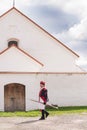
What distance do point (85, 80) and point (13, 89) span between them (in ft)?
16.4

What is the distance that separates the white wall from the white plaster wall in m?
2.95

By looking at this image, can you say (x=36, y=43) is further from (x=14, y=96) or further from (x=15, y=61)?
(x=14, y=96)

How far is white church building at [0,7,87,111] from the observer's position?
82.2 feet

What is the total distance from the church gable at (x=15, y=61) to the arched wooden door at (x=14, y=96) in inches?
41.8

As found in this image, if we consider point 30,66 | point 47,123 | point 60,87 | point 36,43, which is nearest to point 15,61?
point 30,66

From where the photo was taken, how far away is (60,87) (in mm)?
26500

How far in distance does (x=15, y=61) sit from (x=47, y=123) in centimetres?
960

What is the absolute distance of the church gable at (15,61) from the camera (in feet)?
83.1

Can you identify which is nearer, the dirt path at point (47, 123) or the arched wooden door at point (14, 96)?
the dirt path at point (47, 123)

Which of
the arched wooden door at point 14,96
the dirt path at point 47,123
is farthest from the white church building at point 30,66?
the dirt path at point 47,123

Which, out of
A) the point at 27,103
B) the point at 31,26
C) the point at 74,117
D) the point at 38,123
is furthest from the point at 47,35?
the point at 38,123

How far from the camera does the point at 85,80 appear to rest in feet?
88.5

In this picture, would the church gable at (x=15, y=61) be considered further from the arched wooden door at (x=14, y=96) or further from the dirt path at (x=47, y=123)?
the dirt path at (x=47, y=123)

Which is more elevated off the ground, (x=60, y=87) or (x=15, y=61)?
(x=15, y=61)
